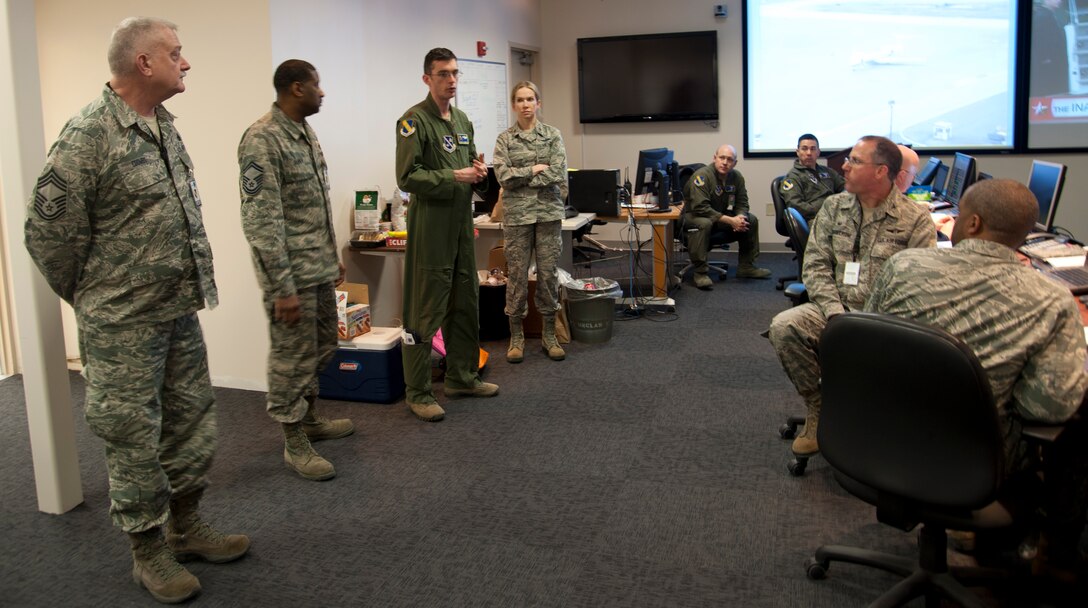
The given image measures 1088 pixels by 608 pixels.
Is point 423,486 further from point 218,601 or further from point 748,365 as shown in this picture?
point 748,365

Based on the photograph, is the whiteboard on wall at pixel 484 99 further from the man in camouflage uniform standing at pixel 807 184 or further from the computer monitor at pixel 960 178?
the computer monitor at pixel 960 178

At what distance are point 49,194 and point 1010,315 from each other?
7.75 ft

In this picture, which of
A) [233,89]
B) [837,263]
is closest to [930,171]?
[837,263]

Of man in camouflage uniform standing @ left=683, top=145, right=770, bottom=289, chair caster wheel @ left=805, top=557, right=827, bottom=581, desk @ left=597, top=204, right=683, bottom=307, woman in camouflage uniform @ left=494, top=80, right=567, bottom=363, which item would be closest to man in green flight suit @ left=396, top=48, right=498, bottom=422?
woman in camouflage uniform @ left=494, top=80, right=567, bottom=363

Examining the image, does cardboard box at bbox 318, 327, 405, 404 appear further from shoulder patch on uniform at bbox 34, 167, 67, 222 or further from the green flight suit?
shoulder patch on uniform at bbox 34, 167, 67, 222

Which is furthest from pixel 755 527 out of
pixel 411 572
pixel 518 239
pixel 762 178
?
pixel 762 178

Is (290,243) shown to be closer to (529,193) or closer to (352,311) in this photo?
(352,311)

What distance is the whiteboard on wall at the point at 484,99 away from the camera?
672 cm

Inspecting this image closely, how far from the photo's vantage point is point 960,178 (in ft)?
17.2

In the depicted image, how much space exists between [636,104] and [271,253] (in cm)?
597

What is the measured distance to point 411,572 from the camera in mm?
2547

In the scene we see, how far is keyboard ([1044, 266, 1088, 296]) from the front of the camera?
300cm

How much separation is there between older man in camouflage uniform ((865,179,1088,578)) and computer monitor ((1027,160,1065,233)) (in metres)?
1.97

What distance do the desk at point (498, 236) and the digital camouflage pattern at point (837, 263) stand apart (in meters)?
2.37
